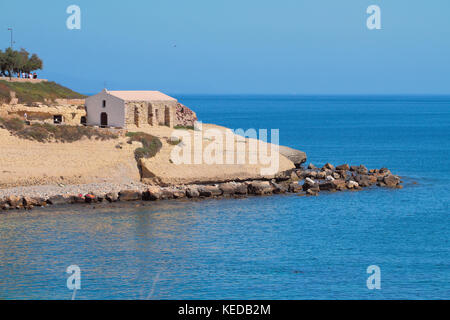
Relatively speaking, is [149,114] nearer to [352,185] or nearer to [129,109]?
[129,109]

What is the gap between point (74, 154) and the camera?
162ft

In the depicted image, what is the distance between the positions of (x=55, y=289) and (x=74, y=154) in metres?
23.0

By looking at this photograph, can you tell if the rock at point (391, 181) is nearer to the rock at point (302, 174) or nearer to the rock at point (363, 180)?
the rock at point (363, 180)

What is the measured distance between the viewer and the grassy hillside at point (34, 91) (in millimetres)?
60472

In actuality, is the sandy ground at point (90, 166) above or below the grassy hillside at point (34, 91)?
below

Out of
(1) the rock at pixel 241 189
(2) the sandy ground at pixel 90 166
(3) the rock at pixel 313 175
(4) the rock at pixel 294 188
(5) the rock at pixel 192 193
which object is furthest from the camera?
(3) the rock at pixel 313 175

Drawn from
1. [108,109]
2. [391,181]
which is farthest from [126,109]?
[391,181]

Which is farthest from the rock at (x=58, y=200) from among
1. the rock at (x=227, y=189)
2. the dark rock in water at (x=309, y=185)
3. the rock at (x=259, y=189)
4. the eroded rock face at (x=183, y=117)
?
the eroded rock face at (x=183, y=117)

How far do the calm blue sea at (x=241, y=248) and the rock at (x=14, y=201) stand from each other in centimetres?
193

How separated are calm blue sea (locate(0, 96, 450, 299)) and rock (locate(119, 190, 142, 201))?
176 cm

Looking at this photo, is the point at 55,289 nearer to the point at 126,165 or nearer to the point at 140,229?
the point at 140,229

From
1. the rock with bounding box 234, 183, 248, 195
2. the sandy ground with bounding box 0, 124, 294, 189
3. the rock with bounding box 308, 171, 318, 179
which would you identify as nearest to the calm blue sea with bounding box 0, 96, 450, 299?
the rock with bounding box 234, 183, 248, 195

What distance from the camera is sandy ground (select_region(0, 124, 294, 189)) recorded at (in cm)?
4650
